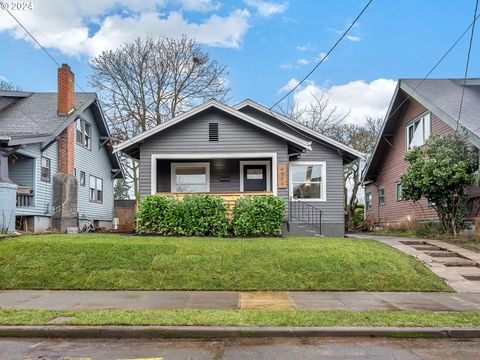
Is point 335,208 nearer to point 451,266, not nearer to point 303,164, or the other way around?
point 303,164

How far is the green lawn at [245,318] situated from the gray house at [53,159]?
975 cm

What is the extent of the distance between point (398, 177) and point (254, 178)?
9236 millimetres

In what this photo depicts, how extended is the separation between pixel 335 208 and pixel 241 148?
4893 mm

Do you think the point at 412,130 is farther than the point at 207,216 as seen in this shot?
Yes

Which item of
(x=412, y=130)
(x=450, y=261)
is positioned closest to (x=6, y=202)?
(x=450, y=261)

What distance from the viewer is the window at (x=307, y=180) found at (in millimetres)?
18422

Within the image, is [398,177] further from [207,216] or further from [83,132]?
[83,132]

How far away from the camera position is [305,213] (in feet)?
59.5

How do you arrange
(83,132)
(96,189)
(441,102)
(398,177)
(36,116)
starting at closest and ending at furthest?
(441,102)
(36,116)
(398,177)
(83,132)
(96,189)

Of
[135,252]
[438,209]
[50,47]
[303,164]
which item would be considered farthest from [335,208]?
[50,47]

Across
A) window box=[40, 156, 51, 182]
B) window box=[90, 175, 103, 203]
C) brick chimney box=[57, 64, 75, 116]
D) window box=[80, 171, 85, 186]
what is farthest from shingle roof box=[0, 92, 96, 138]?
window box=[90, 175, 103, 203]

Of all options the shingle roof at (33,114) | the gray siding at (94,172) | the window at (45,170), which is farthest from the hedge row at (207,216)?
the gray siding at (94,172)

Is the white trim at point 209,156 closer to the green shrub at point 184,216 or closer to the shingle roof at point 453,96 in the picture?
the green shrub at point 184,216

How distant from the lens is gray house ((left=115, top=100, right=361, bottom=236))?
1631 centimetres
